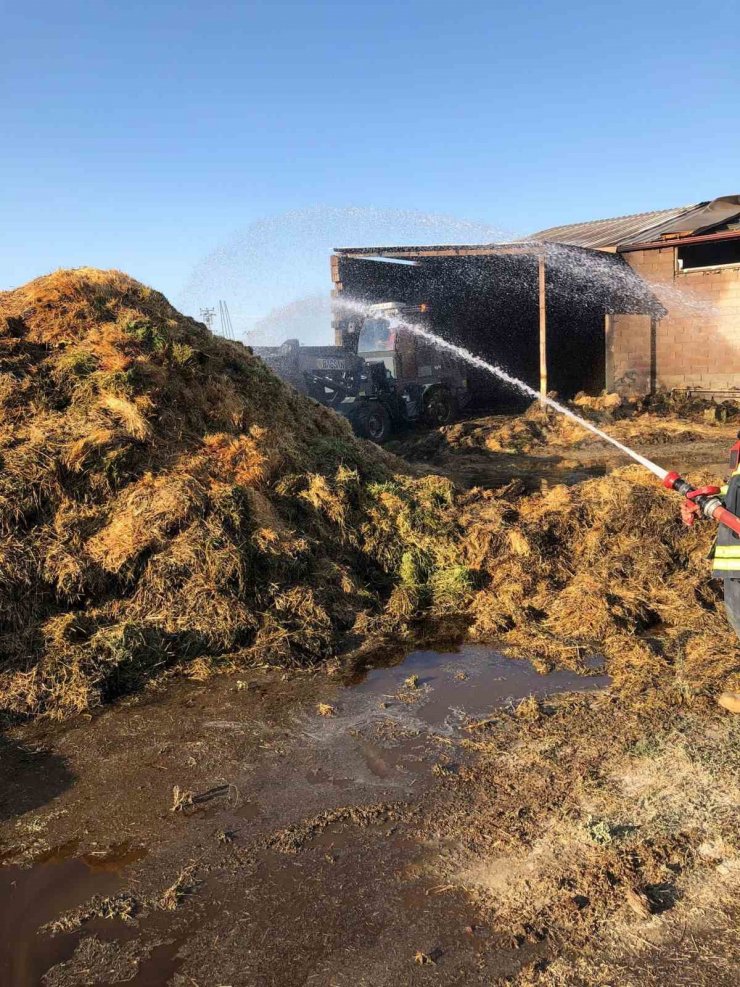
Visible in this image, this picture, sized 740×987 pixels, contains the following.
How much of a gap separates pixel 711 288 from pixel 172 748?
15.6m

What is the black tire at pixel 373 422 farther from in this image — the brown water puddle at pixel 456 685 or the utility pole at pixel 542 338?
the brown water puddle at pixel 456 685

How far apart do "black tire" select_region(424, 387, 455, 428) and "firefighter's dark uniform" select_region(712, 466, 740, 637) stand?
11.8 metres

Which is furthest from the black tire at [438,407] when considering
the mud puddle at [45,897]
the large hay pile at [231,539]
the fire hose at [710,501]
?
the mud puddle at [45,897]

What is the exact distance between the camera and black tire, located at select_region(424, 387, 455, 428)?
51.5ft

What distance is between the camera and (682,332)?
1602cm

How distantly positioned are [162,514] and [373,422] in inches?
367

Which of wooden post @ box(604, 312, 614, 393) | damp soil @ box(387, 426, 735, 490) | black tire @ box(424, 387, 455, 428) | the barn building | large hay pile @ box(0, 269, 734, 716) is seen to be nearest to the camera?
large hay pile @ box(0, 269, 734, 716)

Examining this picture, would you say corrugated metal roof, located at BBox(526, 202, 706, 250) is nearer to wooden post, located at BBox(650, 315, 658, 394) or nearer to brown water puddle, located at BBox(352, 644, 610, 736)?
wooden post, located at BBox(650, 315, 658, 394)

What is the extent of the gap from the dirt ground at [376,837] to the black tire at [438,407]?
1127cm

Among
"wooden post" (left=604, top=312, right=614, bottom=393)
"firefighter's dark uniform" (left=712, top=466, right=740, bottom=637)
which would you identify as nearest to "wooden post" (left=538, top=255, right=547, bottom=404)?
"wooden post" (left=604, top=312, right=614, bottom=393)

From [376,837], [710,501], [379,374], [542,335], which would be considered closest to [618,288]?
[542,335]

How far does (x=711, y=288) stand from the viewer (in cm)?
1555

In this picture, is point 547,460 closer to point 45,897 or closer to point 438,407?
point 438,407

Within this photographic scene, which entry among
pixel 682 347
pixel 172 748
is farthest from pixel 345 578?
pixel 682 347
